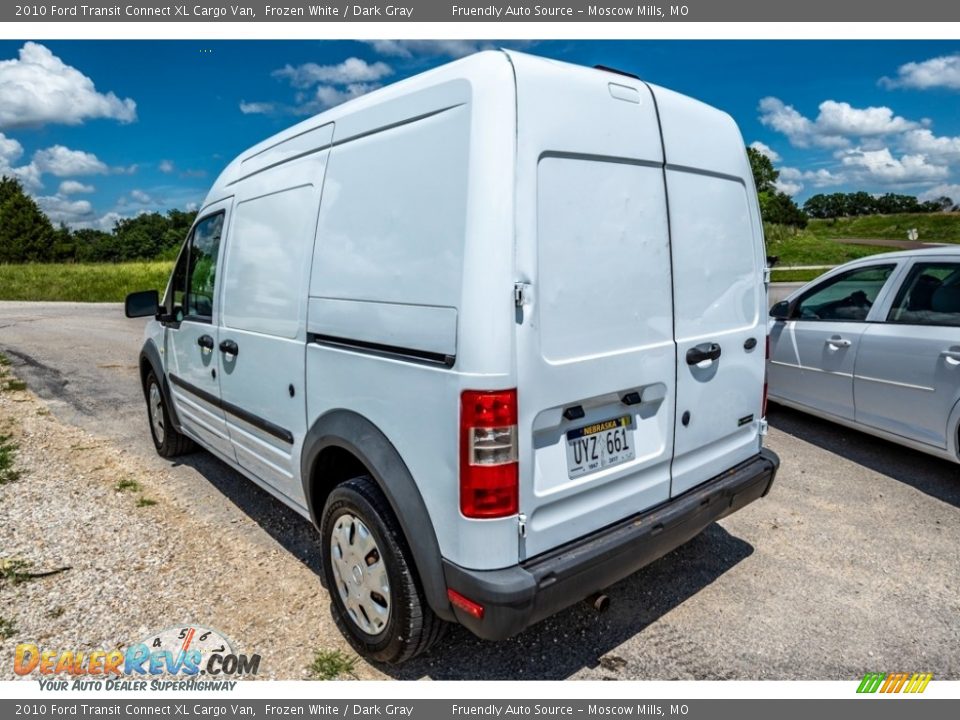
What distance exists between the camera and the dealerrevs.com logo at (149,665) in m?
2.64

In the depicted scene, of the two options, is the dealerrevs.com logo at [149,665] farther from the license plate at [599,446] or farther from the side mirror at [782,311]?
the side mirror at [782,311]

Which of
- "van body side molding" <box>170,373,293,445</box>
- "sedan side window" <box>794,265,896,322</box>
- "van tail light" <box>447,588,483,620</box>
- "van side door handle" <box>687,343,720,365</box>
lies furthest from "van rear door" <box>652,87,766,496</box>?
"sedan side window" <box>794,265,896,322</box>

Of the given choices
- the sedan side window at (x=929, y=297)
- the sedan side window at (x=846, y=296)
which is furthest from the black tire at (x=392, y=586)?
the sedan side window at (x=846, y=296)

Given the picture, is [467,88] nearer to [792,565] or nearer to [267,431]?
[267,431]

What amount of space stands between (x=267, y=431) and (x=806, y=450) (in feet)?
14.2

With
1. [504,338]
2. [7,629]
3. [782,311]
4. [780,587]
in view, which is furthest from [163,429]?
[782,311]

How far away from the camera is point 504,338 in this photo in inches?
80.4

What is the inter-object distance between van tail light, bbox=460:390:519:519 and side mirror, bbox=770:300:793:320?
4.33 meters

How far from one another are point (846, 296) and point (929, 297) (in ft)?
2.58

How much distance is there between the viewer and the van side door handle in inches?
108

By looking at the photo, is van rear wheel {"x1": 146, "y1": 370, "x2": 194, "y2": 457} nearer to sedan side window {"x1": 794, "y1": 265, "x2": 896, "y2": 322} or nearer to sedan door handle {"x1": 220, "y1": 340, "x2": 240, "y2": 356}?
sedan door handle {"x1": 220, "y1": 340, "x2": 240, "y2": 356}

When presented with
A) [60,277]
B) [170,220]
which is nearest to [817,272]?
[60,277]

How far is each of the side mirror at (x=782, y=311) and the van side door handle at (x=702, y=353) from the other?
10.1 ft

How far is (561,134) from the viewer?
2.23m
